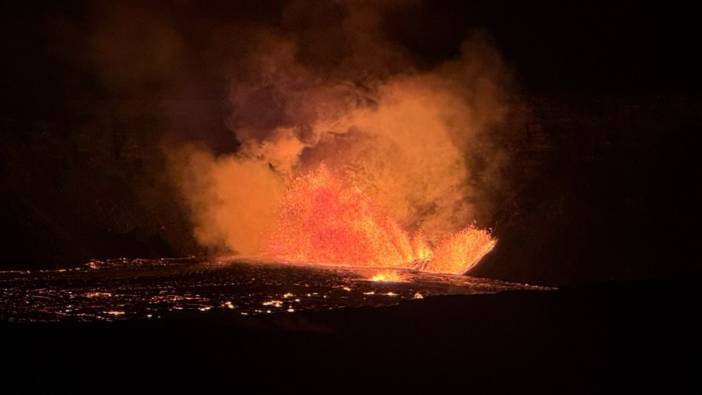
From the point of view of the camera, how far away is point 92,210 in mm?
23016

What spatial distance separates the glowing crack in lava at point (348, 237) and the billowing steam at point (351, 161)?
0.04 metres

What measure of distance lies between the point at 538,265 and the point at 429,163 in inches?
214

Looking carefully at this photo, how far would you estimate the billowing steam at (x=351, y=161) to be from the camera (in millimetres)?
21438

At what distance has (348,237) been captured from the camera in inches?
845

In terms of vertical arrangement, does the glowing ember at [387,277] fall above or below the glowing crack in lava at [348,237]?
below

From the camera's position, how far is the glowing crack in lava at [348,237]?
66.8ft

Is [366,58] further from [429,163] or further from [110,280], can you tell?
[110,280]

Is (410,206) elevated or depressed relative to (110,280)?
elevated

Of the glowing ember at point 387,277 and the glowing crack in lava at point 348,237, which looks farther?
the glowing crack in lava at point 348,237

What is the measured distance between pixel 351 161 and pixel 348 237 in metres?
2.74

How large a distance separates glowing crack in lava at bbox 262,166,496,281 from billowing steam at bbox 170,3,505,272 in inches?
1.4

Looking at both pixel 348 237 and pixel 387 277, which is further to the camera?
pixel 348 237

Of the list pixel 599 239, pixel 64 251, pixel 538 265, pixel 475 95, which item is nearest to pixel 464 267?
pixel 538 265

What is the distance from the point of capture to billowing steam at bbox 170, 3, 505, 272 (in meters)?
Result: 21.4
